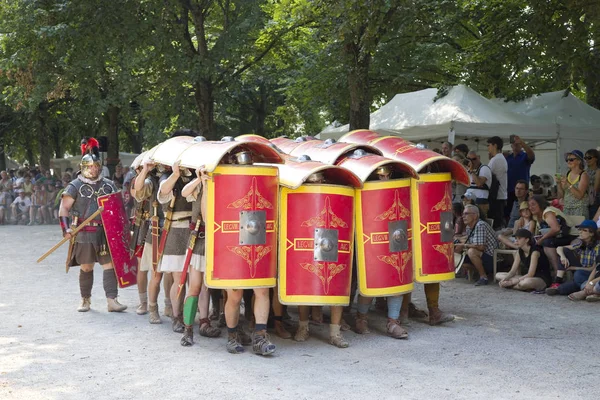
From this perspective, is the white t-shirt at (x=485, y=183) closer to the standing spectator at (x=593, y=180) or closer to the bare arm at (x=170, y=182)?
the standing spectator at (x=593, y=180)

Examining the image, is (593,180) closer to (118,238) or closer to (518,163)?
(518,163)

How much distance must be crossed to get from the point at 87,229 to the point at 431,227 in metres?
3.64

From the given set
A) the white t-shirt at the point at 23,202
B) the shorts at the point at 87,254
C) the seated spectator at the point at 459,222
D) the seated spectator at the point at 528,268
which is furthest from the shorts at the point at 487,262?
the white t-shirt at the point at 23,202

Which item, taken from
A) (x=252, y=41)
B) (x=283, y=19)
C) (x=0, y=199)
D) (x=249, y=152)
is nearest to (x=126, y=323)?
(x=249, y=152)

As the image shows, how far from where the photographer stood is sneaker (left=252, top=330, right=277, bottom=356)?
687 cm

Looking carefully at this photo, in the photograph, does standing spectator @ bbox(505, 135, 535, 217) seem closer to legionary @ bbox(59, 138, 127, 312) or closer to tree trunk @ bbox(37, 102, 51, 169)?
legionary @ bbox(59, 138, 127, 312)

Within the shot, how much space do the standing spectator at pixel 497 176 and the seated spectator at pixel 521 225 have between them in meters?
1.06

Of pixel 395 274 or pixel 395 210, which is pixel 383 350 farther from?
pixel 395 210

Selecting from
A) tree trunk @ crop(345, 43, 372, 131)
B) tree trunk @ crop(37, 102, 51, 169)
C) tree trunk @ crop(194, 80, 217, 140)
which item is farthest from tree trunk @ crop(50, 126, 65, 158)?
tree trunk @ crop(345, 43, 372, 131)

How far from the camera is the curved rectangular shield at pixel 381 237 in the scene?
743 centimetres

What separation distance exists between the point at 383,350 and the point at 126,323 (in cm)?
272

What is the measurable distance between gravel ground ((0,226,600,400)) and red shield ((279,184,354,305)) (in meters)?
0.51

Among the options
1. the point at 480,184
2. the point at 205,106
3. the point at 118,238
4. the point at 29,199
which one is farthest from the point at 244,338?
the point at 29,199

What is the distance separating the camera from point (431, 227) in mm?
7930
